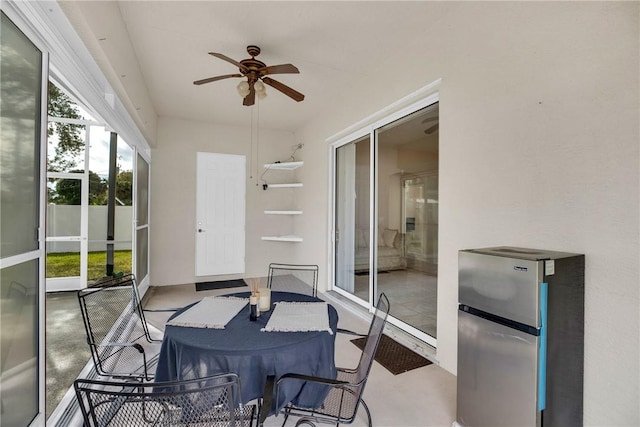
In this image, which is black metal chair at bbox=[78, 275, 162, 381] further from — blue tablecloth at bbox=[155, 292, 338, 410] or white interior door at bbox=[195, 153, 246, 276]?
white interior door at bbox=[195, 153, 246, 276]

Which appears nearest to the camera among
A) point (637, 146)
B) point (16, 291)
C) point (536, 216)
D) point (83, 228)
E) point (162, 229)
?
point (16, 291)

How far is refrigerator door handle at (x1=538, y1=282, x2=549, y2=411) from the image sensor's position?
1.47m

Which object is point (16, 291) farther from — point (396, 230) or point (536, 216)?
point (396, 230)

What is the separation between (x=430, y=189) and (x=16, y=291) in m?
2.97

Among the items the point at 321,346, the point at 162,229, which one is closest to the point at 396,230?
the point at 321,346

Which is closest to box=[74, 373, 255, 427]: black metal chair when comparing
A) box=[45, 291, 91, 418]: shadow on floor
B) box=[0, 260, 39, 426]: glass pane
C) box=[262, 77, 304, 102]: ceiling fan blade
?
box=[0, 260, 39, 426]: glass pane

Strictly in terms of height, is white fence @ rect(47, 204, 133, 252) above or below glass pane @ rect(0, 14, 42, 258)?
below

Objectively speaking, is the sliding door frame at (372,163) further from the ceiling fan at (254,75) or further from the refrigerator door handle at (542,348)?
the refrigerator door handle at (542,348)

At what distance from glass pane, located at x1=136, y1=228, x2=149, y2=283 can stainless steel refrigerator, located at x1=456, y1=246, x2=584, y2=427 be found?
13.8 ft

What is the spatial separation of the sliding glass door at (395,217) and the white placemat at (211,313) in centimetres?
189

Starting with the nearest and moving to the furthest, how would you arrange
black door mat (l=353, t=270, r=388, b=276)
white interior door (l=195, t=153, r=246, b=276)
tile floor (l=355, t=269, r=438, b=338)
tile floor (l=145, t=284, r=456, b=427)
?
tile floor (l=145, t=284, r=456, b=427), tile floor (l=355, t=269, r=438, b=338), black door mat (l=353, t=270, r=388, b=276), white interior door (l=195, t=153, r=246, b=276)

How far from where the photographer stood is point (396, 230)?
346 cm

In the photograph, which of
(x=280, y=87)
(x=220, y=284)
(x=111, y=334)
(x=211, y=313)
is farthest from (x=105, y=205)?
(x=211, y=313)

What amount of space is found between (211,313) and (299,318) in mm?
564
